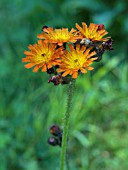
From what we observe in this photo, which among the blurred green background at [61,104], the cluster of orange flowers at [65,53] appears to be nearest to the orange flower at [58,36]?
the cluster of orange flowers at [65,53]

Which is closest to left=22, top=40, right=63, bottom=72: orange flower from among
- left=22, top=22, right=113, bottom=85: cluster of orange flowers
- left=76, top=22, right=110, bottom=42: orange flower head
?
left=22, top=22, right=113, bottom=85: cluster of orange flowers

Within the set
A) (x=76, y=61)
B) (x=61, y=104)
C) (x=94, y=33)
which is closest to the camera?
(x=76, y=61)

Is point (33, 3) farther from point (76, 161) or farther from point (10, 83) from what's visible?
point (76, 161)

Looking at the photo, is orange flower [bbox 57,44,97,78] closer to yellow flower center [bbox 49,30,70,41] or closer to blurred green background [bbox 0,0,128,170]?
yellow flower center [bbox 49,30,70,41]

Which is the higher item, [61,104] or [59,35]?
[59,35]

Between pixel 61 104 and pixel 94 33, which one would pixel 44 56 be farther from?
pixel 61 104

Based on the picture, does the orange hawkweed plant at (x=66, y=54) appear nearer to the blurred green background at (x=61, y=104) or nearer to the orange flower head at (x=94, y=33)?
the orange flower head at (x=94, y=33)

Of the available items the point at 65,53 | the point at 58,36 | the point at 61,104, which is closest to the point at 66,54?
the point at 65,53
